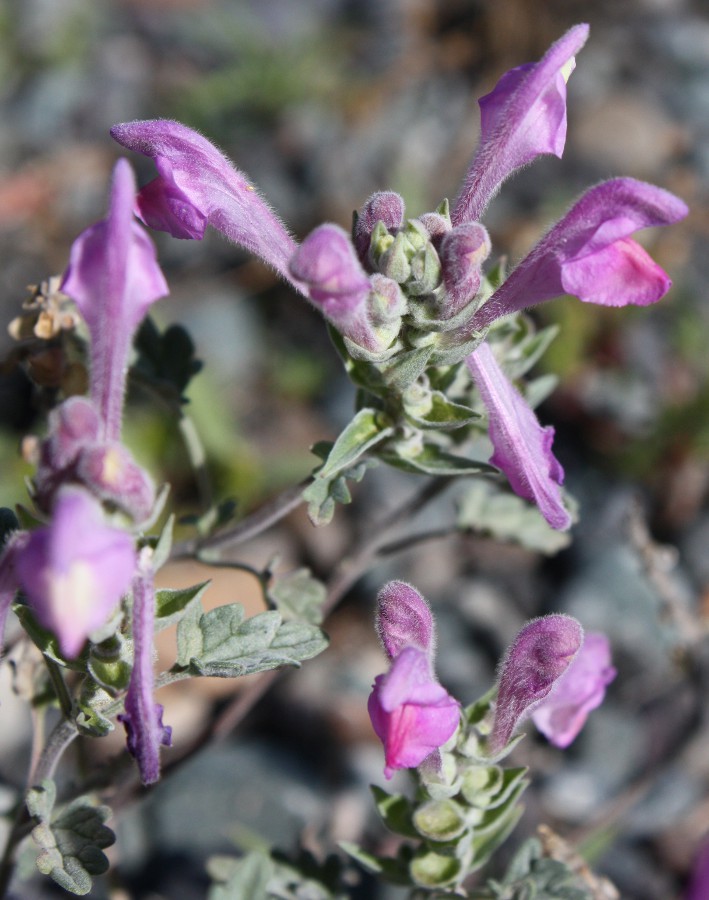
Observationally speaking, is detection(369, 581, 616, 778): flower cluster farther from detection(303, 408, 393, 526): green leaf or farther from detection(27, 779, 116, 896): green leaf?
detection(27, 779, 116, 896): green leaf

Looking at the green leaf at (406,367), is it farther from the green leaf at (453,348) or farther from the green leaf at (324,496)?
the green leaf at (324,496)

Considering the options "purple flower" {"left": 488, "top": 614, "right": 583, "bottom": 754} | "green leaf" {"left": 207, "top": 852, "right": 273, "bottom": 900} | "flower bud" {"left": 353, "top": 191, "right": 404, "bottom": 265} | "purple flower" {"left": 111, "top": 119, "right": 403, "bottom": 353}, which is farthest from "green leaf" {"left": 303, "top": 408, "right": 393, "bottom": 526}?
"green leaf" {"left": 207, "top": 852, "right": 273, "bottom": 900}

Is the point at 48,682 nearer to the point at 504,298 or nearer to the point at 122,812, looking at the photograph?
the point at 122,812

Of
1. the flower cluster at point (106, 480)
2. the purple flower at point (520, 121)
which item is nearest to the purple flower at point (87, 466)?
the flower cluster at point (106, 480)

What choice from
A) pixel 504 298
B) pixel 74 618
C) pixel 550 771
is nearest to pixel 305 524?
pixel 550 771

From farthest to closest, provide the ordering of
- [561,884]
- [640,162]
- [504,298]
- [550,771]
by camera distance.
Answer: [640,162], [550,771], [561,884], [504,298]

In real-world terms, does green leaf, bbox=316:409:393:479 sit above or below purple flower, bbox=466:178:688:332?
below

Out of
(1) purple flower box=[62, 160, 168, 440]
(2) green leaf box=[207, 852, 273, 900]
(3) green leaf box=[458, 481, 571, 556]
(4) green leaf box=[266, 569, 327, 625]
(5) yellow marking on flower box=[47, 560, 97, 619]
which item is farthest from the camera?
(3) green leaf box=[458, 481, 571, 556]
